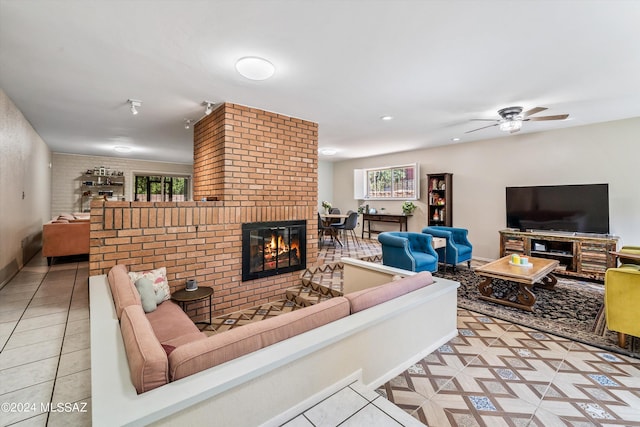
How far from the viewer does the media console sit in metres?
3.97

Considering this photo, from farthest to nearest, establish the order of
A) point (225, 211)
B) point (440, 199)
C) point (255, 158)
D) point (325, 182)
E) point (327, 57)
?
point (325, 182), point (440, 199), point (255, 158), point (225, 211), point (327, 57)

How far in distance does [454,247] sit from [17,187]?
21.2 ft

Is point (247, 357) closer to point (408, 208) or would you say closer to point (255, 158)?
point (255, 158)

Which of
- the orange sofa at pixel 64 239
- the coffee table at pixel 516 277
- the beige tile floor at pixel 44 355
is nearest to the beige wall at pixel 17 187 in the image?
the orange sofa at pixel 64 239

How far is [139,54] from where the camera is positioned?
2.21 m

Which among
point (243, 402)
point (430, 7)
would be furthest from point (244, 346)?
point (430, 7)

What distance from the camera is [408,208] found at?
21.5ft

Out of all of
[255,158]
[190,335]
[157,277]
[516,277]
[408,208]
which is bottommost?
[190,335]

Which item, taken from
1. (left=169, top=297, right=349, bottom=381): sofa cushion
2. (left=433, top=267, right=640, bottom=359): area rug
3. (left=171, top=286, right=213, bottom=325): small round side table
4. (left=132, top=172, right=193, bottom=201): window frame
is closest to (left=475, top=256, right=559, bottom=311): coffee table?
(left=433, top=267, right=640, bottom=359): area rug

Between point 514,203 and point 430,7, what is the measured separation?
447 centimetres

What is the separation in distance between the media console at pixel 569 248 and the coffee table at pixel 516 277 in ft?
2.77

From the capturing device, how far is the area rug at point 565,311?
8.16 ft

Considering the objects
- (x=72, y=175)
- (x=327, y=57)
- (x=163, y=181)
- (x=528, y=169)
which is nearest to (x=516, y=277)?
(x=528, y=169)

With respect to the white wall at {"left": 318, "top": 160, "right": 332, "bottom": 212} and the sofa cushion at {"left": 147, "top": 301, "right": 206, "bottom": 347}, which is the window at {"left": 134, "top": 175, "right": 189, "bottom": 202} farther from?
the sofa cushion at {"left": 147, "top": 301, "right": 206, "bottom": 347}
